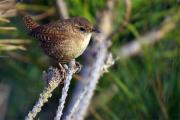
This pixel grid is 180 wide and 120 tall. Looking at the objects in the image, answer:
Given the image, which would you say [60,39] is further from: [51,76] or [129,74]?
[51,76]

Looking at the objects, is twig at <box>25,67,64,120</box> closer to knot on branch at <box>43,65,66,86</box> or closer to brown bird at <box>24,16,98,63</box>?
knot on branch at <box>43,65,66,86</box>

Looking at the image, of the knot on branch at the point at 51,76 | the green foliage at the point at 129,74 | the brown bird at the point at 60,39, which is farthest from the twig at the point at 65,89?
the green foliage at the point at 129,74

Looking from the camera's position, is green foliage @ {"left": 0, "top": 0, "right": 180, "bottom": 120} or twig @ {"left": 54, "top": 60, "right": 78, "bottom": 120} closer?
twig @ {"left": 54, "top": 60, "right": 78, "bottom": 120}

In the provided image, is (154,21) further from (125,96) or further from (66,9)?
(125,96)

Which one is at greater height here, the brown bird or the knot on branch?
the knot on branch

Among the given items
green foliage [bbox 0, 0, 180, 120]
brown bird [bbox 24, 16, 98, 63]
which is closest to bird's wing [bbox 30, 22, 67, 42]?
brown bird [bbox 24, 16, 98, 63]

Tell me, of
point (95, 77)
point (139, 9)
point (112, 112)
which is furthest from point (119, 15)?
point (95, 77)
